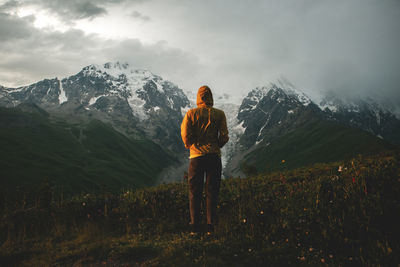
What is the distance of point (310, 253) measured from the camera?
601 cm

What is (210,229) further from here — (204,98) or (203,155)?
(204,98)

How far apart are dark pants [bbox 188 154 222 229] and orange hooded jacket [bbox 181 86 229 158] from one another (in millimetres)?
228

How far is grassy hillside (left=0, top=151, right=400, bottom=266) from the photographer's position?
5914 millimetres

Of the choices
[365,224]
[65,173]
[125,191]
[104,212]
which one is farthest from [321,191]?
[65,173]

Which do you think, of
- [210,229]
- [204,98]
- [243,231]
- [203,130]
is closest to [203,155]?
[203,130]

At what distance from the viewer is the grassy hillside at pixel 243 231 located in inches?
233

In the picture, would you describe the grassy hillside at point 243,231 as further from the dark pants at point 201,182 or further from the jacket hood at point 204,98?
the jacket hood at point 204,98

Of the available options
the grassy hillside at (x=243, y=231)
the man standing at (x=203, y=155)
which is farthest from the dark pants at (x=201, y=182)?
the grassy hillside at (x=243, y=231)

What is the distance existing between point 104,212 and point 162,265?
4725mm

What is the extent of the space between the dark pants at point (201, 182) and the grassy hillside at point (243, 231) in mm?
549

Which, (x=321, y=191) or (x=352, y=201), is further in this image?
(x=321, y=191)

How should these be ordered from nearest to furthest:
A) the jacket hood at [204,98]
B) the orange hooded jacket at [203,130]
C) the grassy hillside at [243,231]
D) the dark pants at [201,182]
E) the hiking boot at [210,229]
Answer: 1. the grassy hillside at [243,231]
2. the hiking boot at [210,229]
3. the dark pants at [201,182]
4. the orange hooded jacket at [203,130]
5. the jacket hood at [204,98]

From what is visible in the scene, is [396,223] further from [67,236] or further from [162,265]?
[67,236]

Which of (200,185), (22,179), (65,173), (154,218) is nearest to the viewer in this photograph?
Result: (200,185)
